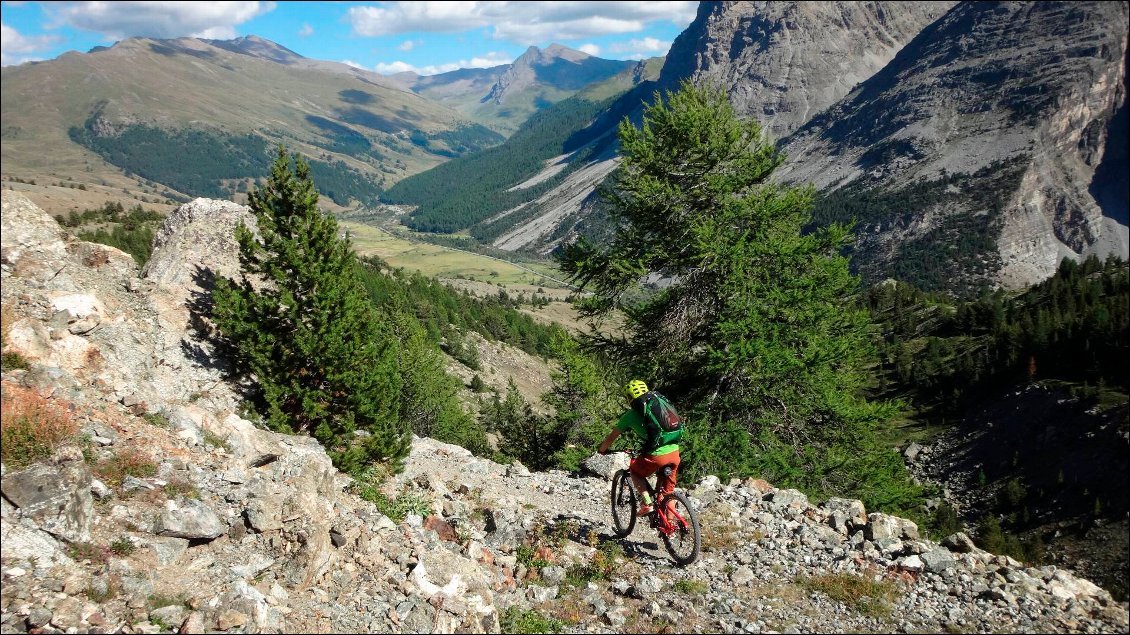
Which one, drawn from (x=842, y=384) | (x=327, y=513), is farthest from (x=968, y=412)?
(x=327, y=513)

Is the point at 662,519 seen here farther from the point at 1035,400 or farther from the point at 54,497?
the point at 1035,400

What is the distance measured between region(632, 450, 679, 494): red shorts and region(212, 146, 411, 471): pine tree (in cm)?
806

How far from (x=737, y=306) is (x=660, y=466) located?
625cm

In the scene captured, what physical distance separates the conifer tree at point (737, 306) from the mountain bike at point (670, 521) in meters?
4.00

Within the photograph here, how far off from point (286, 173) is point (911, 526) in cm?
1983

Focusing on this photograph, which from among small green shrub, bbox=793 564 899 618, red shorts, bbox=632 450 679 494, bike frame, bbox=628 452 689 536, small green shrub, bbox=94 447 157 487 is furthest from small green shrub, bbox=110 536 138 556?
small green shrub, bbox=793 564 899 618

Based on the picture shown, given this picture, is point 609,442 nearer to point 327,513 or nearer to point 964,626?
point 327,513

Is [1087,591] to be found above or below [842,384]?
below

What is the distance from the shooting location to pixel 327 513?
11.0 meters

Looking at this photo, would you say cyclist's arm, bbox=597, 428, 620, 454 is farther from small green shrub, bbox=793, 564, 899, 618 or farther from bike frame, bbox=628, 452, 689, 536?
small green shrub, bbox=793, 564, 899, 618

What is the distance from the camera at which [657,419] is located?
1064 cm

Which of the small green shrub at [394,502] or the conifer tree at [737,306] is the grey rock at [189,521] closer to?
the small green shrub at [394,502]

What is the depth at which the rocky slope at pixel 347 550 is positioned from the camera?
321 inches

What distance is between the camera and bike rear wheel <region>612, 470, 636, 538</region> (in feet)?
40.0
